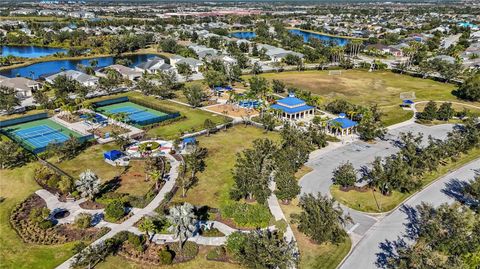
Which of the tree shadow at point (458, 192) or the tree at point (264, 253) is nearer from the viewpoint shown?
the tree at point (264, 253)

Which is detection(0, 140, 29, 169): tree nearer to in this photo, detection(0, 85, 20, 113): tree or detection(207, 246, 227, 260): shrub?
detection(0, 85, 20, 113): tree

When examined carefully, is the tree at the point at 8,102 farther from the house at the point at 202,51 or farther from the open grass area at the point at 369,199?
the house at the point at 202,51

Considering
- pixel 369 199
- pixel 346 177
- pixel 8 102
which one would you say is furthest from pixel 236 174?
pixel 8 102

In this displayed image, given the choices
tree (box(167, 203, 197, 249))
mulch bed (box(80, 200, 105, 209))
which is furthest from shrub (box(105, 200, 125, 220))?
tree (box(167, 203, 197, 249))

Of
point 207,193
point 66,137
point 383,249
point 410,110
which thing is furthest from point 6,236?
point 410,110

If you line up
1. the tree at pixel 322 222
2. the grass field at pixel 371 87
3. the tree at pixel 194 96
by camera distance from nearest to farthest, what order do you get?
1. the tree at pixel 322 222
2. the tree at pixel 194 96
3. the grass field at pixel 371 87

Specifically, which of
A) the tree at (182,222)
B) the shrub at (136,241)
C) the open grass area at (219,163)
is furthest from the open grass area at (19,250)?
the open grass area at (219,163)

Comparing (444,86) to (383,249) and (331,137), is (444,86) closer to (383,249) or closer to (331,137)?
(331,137)

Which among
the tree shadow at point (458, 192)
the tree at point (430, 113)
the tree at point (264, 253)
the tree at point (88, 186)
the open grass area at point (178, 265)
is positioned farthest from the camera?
the tree at point (430, 113)
